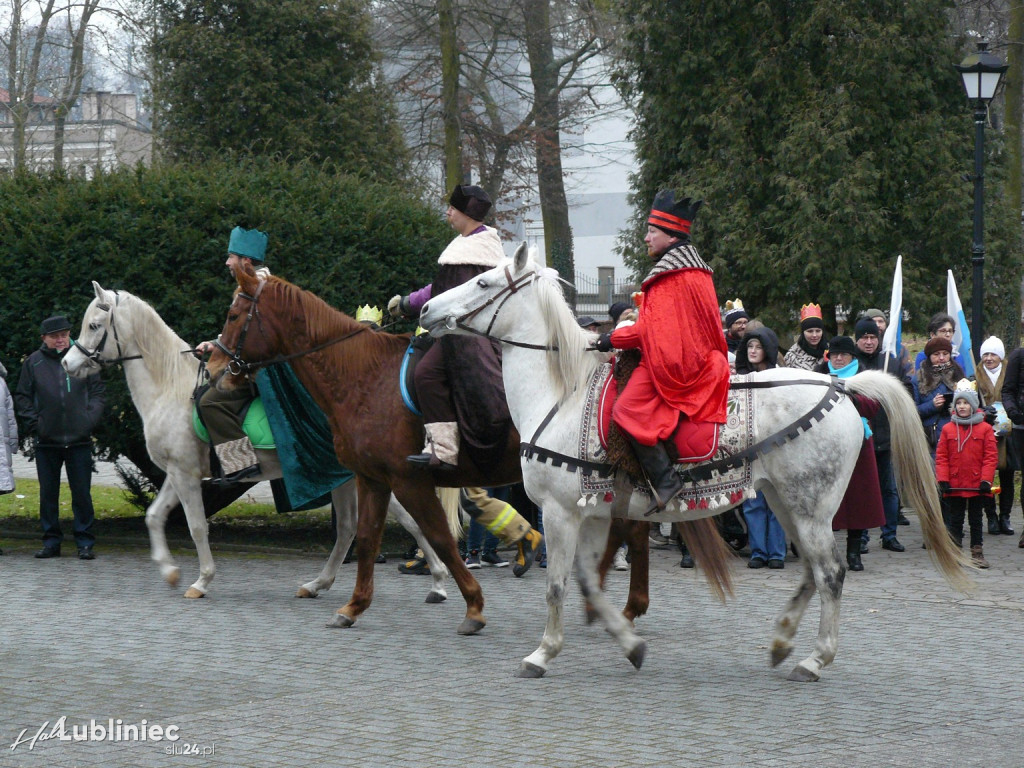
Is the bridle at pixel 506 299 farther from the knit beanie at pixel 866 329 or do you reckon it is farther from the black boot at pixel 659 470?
the knit beanie at pixel 866 329

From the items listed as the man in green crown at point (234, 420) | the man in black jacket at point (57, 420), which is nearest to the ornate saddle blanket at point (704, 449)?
the man in green crown at point (234, 420)

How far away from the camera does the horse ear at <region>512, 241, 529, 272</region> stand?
6.86 meters

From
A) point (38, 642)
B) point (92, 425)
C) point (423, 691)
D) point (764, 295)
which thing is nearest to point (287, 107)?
point (92, 425)

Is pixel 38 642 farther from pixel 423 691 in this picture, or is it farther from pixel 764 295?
pixel 764 295

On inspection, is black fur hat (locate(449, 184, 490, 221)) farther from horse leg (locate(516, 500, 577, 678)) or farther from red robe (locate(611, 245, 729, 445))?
horse leg (locate(516, 500, 577, 678))

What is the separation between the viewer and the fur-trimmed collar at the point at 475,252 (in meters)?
8.11

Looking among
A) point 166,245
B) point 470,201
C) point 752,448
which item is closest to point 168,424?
point 166,245

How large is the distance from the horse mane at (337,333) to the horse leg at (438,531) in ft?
2.85

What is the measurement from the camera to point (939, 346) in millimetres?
11625

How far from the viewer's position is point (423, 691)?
6523mm

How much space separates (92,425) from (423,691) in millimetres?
5611

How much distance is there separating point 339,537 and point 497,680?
115 inches

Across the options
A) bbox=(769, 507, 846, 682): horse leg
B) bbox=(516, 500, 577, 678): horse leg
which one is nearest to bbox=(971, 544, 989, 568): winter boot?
bbox=(769, 507, 846, 682): horse leg

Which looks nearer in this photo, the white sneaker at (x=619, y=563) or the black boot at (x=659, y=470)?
the black boot at (x=659, y=470)
